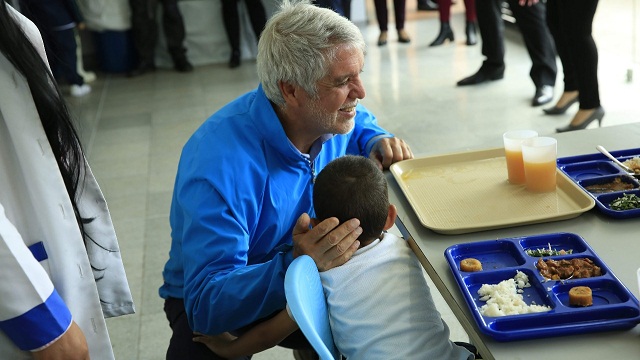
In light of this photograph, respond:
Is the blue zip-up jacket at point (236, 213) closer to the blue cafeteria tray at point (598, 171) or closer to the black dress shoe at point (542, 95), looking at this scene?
the blue cafeteria tray at point (598, 171)

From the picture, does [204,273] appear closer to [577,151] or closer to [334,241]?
[334,241]

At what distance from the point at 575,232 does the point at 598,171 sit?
1.03 feet

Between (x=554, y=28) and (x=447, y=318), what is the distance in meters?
2.07

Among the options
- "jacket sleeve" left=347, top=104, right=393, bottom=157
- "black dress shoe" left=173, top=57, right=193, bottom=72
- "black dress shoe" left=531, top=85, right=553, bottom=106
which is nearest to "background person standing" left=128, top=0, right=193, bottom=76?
"black dress shoe" left=173, top=57, right=193, bottom=72

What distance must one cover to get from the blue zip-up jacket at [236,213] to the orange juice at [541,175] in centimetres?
50

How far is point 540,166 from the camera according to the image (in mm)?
1567

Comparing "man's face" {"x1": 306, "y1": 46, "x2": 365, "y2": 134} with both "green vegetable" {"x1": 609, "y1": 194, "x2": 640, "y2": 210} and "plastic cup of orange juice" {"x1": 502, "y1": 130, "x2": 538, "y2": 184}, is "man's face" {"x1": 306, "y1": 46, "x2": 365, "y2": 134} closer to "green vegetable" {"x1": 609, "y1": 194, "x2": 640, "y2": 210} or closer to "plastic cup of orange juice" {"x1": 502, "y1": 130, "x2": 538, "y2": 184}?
"plastic cup of orange juice" {"x1": 502, "y1": 130, "x2": 538, "y2": 184}

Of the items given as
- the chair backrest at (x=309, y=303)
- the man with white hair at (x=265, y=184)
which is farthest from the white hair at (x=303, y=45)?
the chair backrest at (x=309, y=303)

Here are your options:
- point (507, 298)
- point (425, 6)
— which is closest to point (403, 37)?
point (425, 6)

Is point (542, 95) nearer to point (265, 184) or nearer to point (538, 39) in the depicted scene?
point (538, 39)

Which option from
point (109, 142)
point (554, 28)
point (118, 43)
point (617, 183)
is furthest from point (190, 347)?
point (118, 43)

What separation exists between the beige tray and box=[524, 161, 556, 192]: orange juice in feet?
0.06

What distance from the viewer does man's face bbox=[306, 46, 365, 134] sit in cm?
161

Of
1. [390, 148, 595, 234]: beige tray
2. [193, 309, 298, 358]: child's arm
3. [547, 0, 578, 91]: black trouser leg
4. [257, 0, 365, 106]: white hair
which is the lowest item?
[547, 0, 578, 91]: black trouser leg
